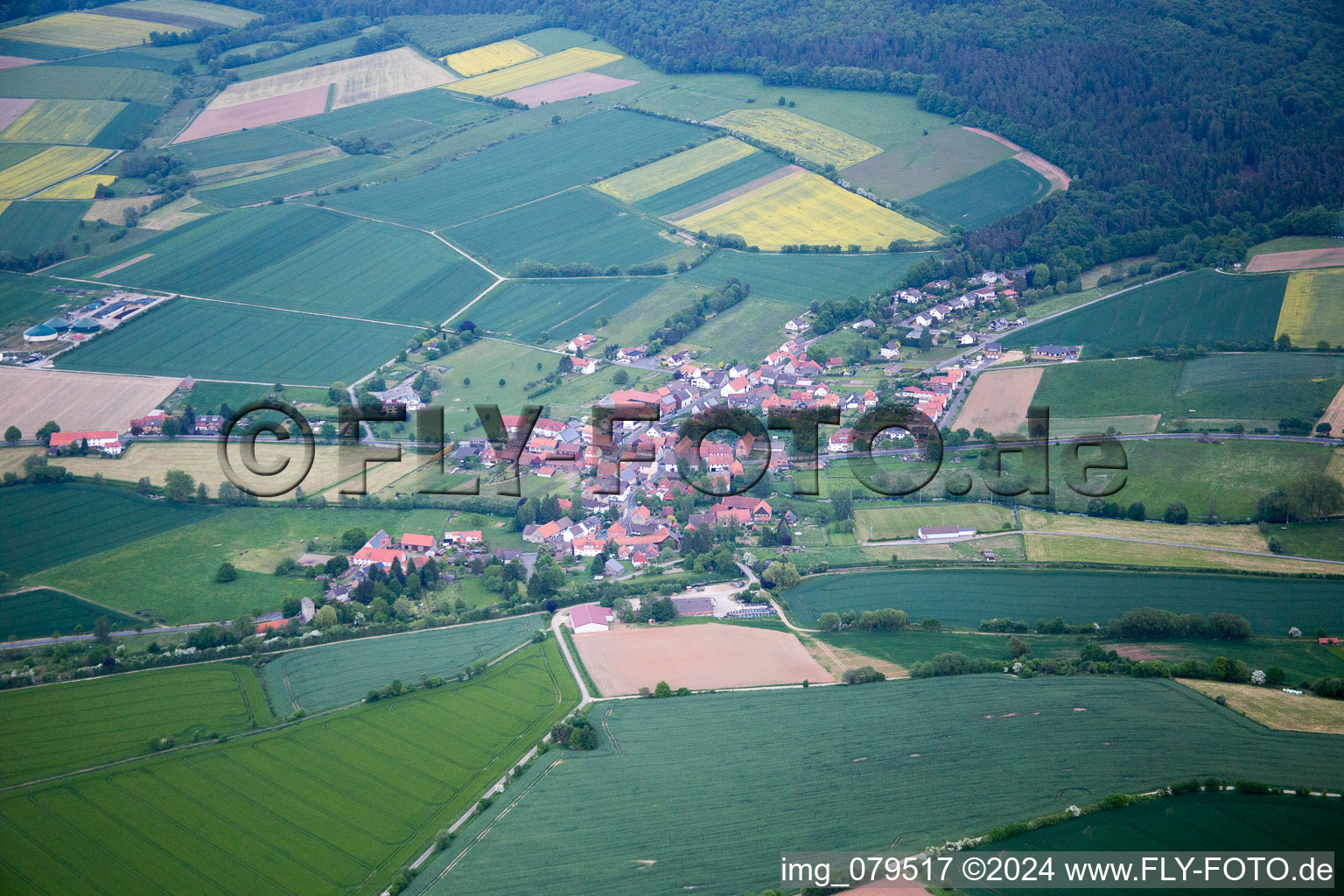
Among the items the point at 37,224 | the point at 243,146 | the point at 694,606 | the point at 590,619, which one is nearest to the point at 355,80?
the point at 243,146

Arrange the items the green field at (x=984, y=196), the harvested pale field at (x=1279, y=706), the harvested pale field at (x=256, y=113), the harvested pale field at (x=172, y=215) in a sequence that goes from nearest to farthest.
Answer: the harvested pale field at (x=1279, y=706), the green field at (x=984, y=196), the harvested pale field at (x=172, y=215), the harvested pale field at (x=256, y=113)

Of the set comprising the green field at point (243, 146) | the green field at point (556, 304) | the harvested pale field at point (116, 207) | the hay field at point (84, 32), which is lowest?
the green field at point (556, 304)

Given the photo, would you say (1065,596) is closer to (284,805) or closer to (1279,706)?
(1279,706)

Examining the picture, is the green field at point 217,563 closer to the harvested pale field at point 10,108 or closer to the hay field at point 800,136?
the hay field at point 800,136

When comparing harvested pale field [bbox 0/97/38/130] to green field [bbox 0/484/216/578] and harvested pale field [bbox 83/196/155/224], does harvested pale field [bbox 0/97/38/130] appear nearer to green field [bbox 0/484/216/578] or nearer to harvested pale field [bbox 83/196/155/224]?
harvested pale field [bbox 83/196/155/224]

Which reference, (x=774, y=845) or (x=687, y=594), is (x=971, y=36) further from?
(x=774, y=845)

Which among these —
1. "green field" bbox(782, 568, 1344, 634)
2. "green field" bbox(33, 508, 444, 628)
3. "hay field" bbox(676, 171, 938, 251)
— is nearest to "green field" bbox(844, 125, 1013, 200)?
"hay field" bbox(676, 171, 938, 251)

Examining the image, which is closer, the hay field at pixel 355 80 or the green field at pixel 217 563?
the green field at pixel 217 563

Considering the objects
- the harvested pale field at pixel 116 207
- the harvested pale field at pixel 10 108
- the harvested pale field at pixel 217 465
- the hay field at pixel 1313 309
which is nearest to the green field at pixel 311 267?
the harvested pale field at pixel 116 207
